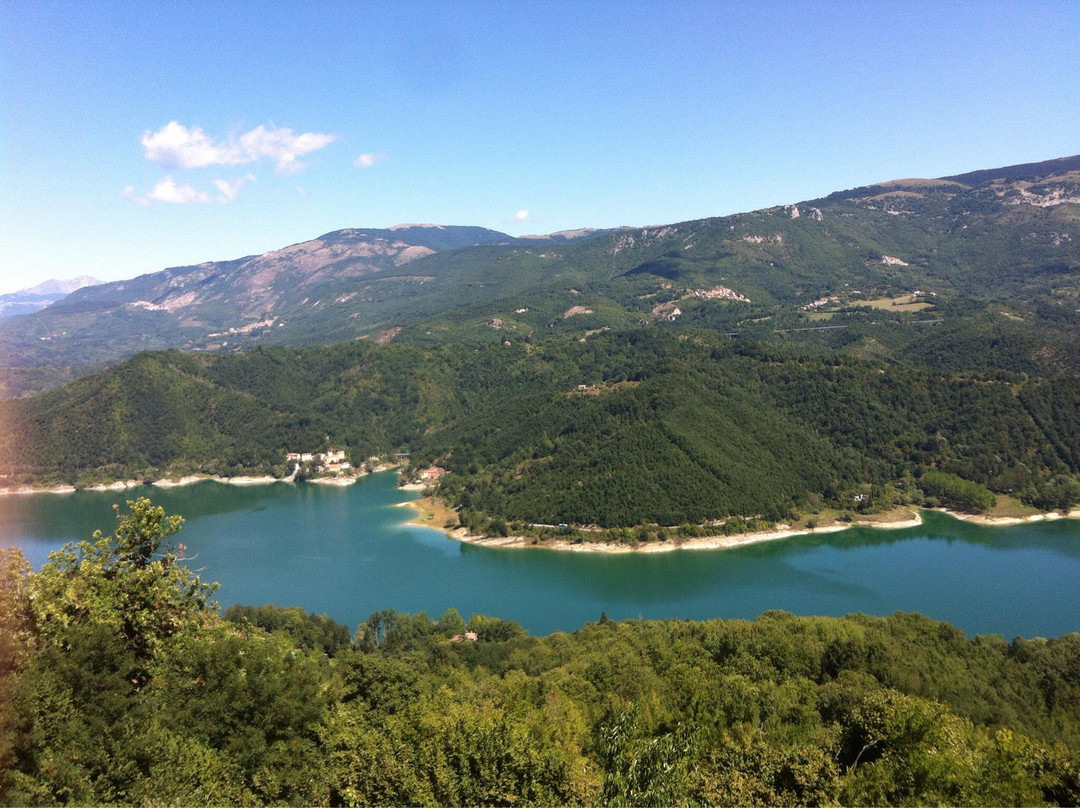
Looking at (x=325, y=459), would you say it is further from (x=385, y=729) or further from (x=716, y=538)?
(x=385, y=729)

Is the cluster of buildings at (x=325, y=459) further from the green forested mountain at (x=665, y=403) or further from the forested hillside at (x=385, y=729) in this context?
the forested hillside at (x=385, y=729)

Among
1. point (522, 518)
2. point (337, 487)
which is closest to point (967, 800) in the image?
point (522, 518)

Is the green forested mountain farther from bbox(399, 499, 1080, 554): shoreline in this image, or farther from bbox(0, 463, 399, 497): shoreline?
bbox(399, 499, 1080, 554): shoreline

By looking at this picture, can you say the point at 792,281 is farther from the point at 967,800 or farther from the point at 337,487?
the point at 967,800

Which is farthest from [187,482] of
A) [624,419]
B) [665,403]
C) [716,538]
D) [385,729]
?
[385,729]

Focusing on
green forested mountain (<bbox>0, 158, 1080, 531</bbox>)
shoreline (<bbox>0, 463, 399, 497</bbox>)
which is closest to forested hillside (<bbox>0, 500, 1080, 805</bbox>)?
green forested mountain (<bbox>0, 158, 1080, 531</bbox>)

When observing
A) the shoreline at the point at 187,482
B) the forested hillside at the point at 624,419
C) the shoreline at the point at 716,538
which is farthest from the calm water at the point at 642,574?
the shoreline at the point at 187,482
